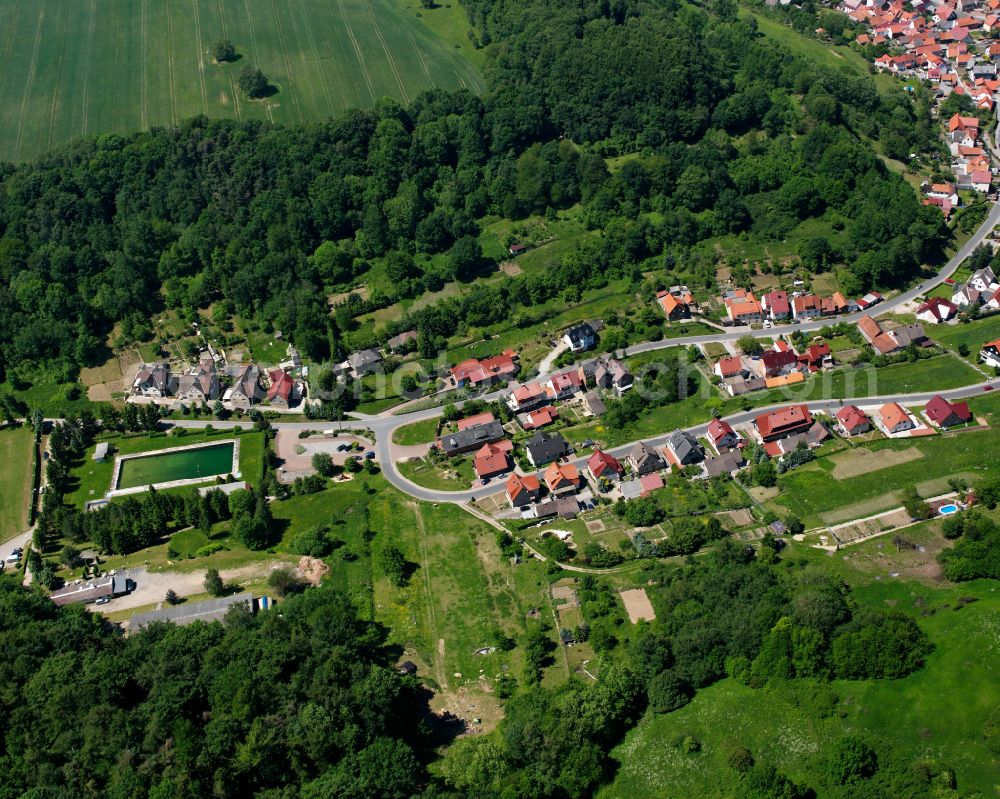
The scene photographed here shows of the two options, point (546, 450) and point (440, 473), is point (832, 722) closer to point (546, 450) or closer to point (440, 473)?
point (546, 450)

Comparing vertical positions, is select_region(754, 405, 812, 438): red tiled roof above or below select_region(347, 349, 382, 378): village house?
above

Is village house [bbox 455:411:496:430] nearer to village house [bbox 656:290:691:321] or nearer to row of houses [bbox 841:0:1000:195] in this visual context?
village house [bbox 656:290:691:321]

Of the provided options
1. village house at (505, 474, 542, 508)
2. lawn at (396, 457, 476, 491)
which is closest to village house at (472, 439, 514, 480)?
lawn at (396, 457, 476, 491)

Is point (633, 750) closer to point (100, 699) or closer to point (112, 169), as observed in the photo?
point (100, 699)

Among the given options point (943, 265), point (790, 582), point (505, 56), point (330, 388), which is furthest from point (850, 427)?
point (505, 56)

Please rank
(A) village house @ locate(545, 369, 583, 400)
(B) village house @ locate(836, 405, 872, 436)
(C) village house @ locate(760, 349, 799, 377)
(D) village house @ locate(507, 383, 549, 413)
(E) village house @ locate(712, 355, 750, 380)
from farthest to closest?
(A) village house @ locate(545, 369, 583, 400) < (D) village house @ locate(507, 383, 549, 413) < (E) village house @ locate(712, 355, 750, 380) < (C) village house @ locate(760, 349, 799, 377) < (B) village house @ locate(836, 405, 872, 436)

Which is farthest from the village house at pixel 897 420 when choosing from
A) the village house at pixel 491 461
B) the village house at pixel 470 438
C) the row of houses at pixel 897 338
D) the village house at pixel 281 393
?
the village house at pixel 281 393

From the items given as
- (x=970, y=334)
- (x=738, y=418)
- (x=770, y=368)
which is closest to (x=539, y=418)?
(x=738, y=418)
